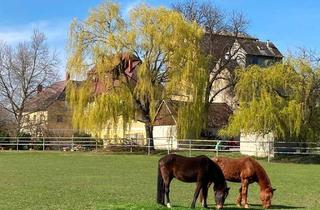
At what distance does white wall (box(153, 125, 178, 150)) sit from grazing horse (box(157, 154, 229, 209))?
108 ft

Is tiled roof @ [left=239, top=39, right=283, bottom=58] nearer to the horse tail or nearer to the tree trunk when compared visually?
the tree trunk

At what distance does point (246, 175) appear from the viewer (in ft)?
42.7

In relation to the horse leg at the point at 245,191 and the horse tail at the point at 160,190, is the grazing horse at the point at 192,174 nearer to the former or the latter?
the horse tail at the point at 160,190

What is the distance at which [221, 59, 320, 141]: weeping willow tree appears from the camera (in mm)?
39906

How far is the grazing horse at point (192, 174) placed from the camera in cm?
1127

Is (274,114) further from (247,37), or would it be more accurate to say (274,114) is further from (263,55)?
(263,55)

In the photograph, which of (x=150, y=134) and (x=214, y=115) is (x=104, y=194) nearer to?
(x=150, y=134)

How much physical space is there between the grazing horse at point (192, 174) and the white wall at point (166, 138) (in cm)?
3279

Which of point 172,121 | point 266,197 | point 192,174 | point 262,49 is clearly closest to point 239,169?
point 266,197

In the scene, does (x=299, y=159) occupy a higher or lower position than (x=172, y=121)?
lower

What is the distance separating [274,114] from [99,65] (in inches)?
562

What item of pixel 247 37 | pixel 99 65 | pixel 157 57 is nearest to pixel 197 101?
pixel 157 57

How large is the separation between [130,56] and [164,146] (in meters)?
12.0

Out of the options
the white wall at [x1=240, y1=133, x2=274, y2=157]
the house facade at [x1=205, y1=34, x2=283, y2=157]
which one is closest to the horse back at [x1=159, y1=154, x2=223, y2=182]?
the house facade at [x1=205, y1=34, x2=283, y2=157]
